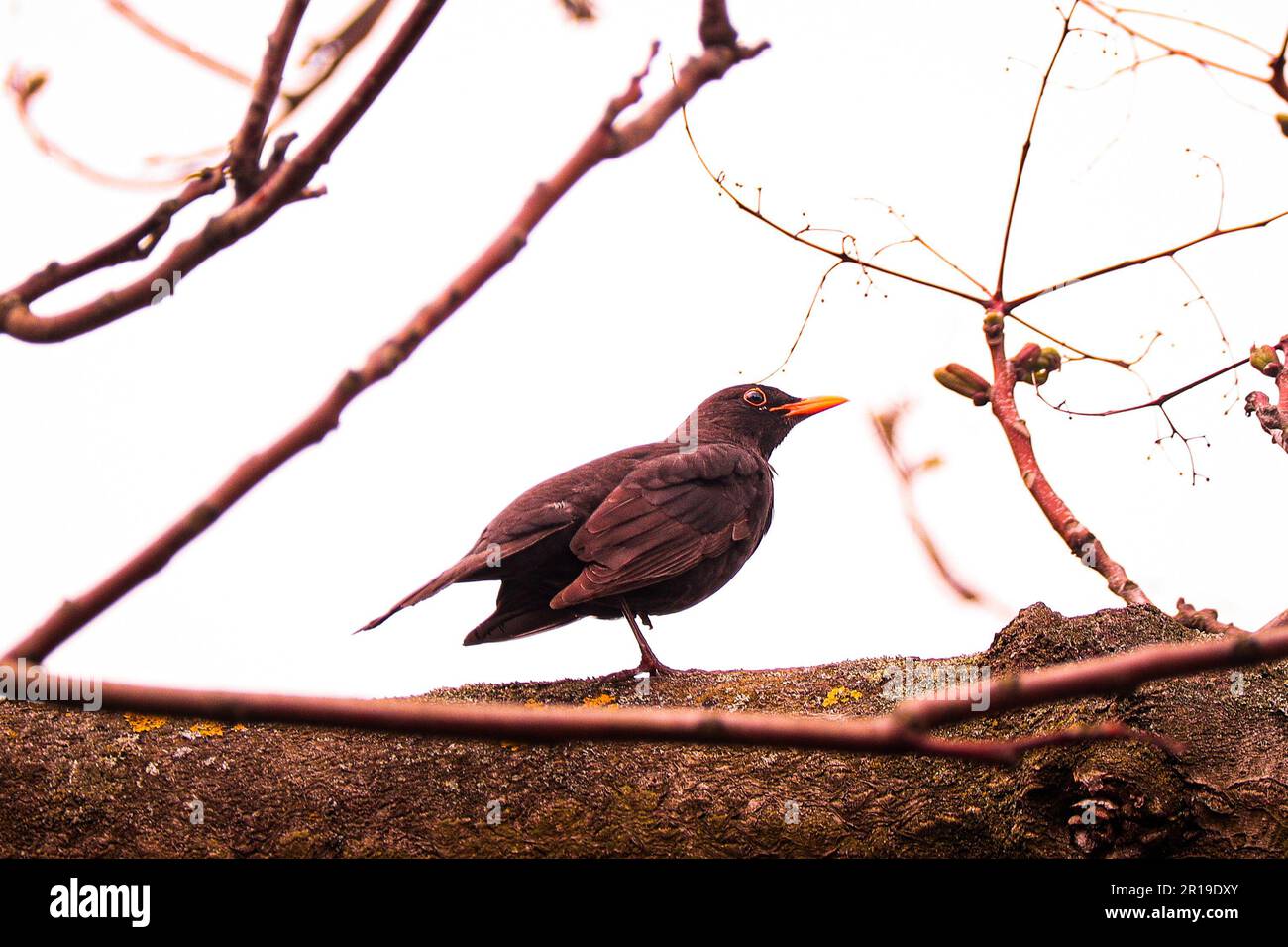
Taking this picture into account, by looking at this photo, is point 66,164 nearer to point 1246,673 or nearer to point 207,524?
point 207,524

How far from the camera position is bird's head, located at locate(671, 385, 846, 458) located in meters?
5.46

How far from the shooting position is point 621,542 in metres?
4.04

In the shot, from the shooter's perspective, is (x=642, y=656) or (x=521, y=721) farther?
(x=642, y=656)

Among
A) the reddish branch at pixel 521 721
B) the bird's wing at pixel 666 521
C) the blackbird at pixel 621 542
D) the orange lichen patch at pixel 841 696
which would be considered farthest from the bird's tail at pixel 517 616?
the reddish branch at pixel 521 721

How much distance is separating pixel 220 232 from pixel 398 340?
0.98 ft

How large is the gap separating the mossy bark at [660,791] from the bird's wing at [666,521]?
4.54 feet


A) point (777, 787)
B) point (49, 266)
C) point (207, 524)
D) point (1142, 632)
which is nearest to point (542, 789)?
point (777, 787)

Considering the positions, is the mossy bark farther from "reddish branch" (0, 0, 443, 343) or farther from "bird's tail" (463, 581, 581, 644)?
"bird's tail" (463, 581, 581, 644)

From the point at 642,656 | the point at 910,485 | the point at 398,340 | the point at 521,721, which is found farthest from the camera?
the point at 642,656

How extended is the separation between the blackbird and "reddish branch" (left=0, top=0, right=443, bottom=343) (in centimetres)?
235

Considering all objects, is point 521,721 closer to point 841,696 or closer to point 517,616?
point 841,696

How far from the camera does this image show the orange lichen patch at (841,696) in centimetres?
278

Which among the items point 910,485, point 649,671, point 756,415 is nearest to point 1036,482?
point 910,485

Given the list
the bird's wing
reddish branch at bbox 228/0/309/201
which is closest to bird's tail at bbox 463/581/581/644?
the bird's wing
